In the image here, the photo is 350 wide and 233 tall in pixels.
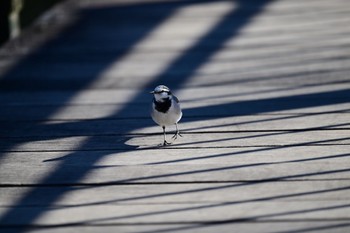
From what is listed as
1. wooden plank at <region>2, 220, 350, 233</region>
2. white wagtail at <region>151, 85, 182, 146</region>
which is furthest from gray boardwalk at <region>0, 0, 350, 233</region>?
white wagtail at <region>151, 85, 182, 146</region>

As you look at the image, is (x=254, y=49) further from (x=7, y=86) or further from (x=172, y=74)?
(x=7, y=86)

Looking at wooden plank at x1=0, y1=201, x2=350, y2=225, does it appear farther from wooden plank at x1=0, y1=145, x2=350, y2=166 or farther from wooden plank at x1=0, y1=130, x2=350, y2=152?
wooden plank at x1=0, y1=130, x2=350, y2=152

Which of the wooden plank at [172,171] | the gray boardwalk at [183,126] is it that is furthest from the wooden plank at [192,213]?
the wooden plank at [172,171]

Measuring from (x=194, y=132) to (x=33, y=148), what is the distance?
2.78 ft

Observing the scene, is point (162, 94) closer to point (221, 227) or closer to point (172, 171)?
point (172, 171)

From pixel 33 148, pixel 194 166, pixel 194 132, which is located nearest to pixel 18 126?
pixel 33 148

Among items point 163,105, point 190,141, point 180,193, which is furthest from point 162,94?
point 180,193

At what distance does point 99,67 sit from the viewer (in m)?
6.07

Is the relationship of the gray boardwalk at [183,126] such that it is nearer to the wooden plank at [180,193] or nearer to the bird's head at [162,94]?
the wooden plank at [180,193]

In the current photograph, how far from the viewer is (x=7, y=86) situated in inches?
220

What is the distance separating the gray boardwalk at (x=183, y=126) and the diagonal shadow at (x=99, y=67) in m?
0.01

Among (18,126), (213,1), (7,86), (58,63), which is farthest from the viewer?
(213,1)

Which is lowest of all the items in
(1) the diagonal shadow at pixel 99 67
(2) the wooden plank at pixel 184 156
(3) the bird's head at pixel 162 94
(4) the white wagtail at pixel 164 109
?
(2) the wooden plank at pixel 184 156

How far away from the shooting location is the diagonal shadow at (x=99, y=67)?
3521mm
